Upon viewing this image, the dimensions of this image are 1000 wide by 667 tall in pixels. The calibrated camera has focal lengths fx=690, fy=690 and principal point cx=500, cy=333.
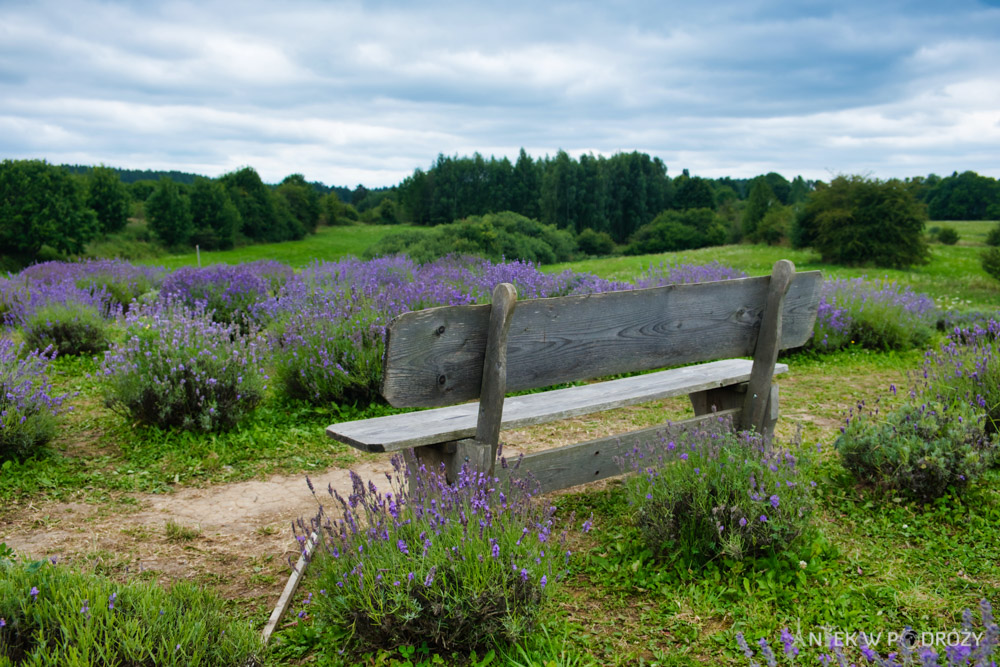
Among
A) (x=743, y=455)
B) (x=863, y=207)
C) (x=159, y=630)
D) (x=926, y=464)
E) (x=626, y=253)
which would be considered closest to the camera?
(x=159, y=630)

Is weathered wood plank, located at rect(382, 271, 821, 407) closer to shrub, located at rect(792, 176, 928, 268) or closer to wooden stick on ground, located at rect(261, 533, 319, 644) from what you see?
wooden stick on ground, located at rect(261, 533, 319, 644)

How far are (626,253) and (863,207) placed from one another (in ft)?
110

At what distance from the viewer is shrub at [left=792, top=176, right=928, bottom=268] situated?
19891 mm

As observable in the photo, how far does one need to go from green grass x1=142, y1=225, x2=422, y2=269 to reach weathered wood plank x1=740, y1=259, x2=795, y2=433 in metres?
31.4

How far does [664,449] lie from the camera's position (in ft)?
11.0

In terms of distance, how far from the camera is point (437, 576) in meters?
2.35

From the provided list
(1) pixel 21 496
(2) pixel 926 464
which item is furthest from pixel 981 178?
(1) pixel 21 496

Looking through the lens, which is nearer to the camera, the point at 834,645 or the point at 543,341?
the point at 834,645

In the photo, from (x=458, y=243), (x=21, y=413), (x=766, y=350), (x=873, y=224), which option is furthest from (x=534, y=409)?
(x=873, y=224)

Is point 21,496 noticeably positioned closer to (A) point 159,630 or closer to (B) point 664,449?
(A) point 159,630

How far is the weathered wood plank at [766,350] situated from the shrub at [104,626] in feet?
8.81

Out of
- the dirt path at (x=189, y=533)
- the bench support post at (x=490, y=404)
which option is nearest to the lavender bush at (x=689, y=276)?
the dirt path at (x=189, y=533)

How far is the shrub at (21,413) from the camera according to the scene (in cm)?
456

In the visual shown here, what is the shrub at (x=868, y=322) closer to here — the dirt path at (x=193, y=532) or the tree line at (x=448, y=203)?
the dirt path at (x=193, y=532)
